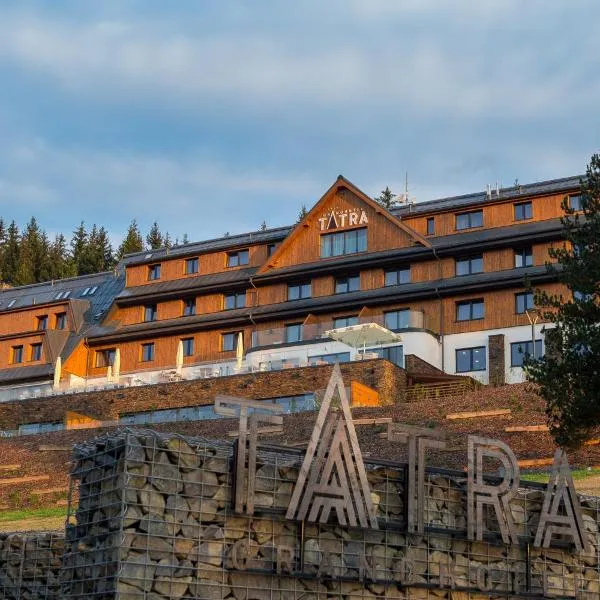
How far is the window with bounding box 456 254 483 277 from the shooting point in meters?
57.3

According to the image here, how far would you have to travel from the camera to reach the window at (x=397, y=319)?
56.0m

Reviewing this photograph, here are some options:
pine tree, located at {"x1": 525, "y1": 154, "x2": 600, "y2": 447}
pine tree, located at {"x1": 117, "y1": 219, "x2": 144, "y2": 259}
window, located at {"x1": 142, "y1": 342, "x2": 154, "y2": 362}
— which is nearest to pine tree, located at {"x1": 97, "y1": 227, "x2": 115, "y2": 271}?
pine tree, located at {"x1": 117, "y1": 219, "x2": 144, "y2": 259}

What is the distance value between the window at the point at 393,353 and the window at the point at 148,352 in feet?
49.0

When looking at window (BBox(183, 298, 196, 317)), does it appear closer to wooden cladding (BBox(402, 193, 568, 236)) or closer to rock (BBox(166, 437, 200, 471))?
wooden cladding (BBox(402, 193, 568, 236))

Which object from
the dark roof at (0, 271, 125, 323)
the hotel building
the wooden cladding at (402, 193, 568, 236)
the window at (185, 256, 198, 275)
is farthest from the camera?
the dark roof at (0, 271, 125, 323)

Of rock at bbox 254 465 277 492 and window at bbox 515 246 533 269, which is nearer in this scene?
rock at bbox 254 465 277 492

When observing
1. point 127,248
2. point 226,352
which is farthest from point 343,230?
point 127,248

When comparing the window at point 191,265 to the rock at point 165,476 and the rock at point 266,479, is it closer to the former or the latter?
the rock at point 266,479

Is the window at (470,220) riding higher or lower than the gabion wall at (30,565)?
higher

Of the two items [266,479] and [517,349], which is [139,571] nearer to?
[266,479]

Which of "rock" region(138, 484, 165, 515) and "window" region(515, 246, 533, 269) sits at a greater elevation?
"window" region(515, 246, 533, 269)

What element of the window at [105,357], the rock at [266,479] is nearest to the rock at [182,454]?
the rock at [266,479]

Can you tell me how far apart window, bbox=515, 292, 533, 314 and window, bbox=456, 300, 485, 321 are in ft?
5.58

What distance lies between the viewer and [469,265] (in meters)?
57.5
